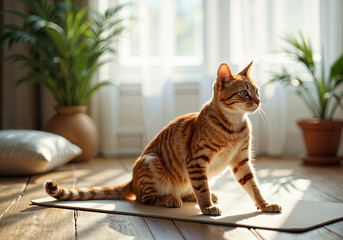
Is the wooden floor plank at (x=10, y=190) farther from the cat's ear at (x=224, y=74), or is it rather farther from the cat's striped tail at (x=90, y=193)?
the cat's ear at (x=224, y=74)

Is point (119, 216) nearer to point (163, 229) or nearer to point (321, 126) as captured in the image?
point (163, 229)

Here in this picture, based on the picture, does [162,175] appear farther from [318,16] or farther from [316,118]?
[318,16]

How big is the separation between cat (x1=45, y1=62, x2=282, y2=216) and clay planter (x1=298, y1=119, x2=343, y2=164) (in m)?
1.65

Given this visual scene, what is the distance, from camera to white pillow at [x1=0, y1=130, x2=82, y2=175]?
10.0ft

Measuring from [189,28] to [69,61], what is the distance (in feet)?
3.96

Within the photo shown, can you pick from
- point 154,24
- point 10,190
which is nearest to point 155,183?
point 10,190

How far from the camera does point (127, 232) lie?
1.85 meters

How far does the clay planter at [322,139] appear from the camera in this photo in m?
3.70

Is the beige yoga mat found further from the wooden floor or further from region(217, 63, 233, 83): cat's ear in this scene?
region(217, 63, 233, 83): cat's ear

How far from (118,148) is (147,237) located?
2.58 m

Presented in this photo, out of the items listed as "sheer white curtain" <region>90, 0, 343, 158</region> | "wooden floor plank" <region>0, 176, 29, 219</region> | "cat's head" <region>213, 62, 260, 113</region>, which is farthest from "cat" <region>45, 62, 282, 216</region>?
"sheer white curtain" <region>90, 0, 343, 158</region>

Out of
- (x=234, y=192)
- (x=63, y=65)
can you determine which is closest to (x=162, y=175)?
(x=234, y=192)

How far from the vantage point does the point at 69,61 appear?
388 centimetres

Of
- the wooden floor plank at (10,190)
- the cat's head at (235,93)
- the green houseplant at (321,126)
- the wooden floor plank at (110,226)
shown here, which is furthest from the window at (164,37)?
the wooden floor plank at (110,226)
